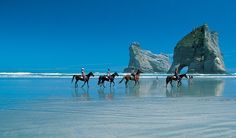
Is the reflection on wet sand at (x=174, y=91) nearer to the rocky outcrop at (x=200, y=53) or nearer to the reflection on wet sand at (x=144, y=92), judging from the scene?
the reflection on wet sand at (x=144, y=92)

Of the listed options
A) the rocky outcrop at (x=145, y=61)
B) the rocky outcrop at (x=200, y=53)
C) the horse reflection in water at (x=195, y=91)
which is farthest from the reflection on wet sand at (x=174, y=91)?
the rocky outcrop at (x=145, y=61)

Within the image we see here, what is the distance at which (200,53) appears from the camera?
329 ft

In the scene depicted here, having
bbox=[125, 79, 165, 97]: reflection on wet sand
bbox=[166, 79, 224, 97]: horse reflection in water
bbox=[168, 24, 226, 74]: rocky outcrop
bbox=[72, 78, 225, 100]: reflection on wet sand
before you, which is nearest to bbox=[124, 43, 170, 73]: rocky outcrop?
bbox=[168, 24, 226, 74]: rocky outcrop

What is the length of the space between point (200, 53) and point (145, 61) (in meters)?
31.7

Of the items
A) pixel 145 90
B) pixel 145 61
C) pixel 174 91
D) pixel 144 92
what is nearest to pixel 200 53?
pixel 145 61

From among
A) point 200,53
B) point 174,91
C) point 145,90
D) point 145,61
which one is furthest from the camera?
point 145,61

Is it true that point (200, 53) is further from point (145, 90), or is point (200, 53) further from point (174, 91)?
point (174, 91)

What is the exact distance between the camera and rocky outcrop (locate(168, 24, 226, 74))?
306 ft

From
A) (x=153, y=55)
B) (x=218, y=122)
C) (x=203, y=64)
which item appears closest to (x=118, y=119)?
(x=218, y=122)

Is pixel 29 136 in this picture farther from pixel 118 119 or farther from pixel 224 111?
pixel 224 111

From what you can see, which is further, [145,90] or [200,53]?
[200,53]

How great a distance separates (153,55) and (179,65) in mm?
39414

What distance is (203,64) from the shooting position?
318ft

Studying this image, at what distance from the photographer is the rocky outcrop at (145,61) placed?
12325cm
